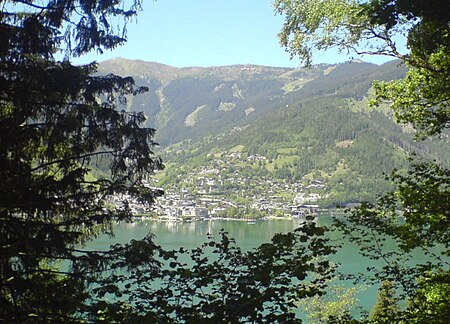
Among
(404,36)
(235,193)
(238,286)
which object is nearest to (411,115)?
(404,36)

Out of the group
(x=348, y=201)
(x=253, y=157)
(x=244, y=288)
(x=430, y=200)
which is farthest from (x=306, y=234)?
(x=253, y=157)

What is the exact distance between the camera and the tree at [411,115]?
19.4ft

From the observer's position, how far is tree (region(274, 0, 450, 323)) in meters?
5.91

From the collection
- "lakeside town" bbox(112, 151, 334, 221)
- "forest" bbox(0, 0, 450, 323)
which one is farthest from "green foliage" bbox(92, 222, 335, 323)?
"lakeside town" bbox(112, 151, 334, 221)

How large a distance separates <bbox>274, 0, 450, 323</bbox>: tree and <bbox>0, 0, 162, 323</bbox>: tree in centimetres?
348

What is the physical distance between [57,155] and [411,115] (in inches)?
222

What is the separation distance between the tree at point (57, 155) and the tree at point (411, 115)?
3484 millimetres

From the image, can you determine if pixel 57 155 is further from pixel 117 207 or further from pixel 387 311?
pixel 387 311

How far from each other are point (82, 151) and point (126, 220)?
4.04ft

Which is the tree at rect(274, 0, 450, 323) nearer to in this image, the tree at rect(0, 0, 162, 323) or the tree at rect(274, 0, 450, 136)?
the tree at rect(274, 0, 450, 136)

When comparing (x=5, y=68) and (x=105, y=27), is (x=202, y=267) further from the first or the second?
(x=105, y=27)

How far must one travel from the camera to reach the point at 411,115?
24.5 feet

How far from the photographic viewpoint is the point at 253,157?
193 metres

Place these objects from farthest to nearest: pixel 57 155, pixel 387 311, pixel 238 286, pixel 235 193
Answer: pixel 235 193 → pixel 387 311 → pixel 57 155 → pixel 238 286
